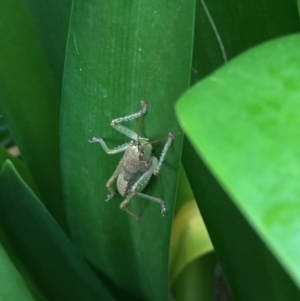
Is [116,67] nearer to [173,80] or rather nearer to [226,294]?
[173,80]

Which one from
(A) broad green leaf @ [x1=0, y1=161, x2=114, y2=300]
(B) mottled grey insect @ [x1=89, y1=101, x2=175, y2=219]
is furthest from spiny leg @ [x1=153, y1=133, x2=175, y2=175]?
(A) broad green leaf @ [x1=0, y1=161, x2=114, y2=300]

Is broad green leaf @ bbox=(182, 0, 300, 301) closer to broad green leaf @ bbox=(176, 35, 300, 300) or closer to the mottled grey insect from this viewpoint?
the mottled grey insect

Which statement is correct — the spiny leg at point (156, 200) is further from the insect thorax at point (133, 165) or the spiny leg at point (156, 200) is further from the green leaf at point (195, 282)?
the green leaf at point (195, 282)

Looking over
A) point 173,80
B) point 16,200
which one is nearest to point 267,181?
point 173,80

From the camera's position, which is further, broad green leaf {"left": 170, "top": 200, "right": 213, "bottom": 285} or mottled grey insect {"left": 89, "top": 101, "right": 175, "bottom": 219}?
broad green leaf {"left": 170, "top": 200, "right": 213, "bottom": 285}

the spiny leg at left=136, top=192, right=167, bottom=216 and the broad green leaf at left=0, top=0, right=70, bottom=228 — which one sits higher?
the broad green leaf at left=0, top=0, right=70, bottom=228

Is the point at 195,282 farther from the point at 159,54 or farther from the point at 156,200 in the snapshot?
the point at 159,54

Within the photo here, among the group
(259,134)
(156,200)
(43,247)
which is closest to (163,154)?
(156,200)
